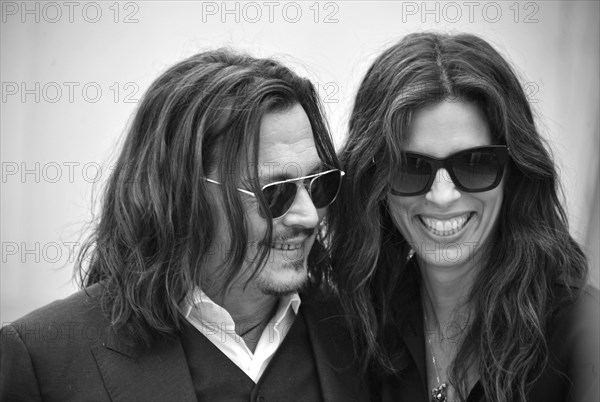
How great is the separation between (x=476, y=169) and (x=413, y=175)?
0.71 feet

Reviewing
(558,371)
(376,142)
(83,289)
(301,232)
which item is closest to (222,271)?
(301,232)

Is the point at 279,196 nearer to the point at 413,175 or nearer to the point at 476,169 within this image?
the point at 413,175

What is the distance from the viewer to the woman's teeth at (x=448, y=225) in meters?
2.89

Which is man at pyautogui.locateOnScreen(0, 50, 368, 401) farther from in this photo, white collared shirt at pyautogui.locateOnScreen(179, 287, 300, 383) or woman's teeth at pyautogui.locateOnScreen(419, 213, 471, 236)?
woman's teeth at pyautogui.locateOnScreen(419, 213, 471, 236)

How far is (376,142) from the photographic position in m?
2.93

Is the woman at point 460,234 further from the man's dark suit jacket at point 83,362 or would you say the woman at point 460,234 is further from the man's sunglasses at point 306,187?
the man's dark suit jacket at point 83,362

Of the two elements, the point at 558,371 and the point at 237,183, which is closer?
the point at 558,371

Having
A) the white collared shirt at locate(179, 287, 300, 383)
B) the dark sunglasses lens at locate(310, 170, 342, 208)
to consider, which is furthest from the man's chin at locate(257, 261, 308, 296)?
the dark sunglasses lens at locate(310, 170, 342, 208)

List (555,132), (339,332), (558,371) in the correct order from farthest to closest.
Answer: (555,132), (339,332), (558,371)

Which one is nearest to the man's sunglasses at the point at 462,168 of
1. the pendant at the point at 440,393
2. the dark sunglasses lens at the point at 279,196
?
the dark sunglasses lens at the point at 279,196

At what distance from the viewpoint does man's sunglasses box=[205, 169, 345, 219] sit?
9.46 feet

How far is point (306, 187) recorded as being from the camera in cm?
295

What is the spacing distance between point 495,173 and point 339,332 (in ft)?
2.67

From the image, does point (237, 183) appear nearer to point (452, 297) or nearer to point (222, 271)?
point (222, 271)
